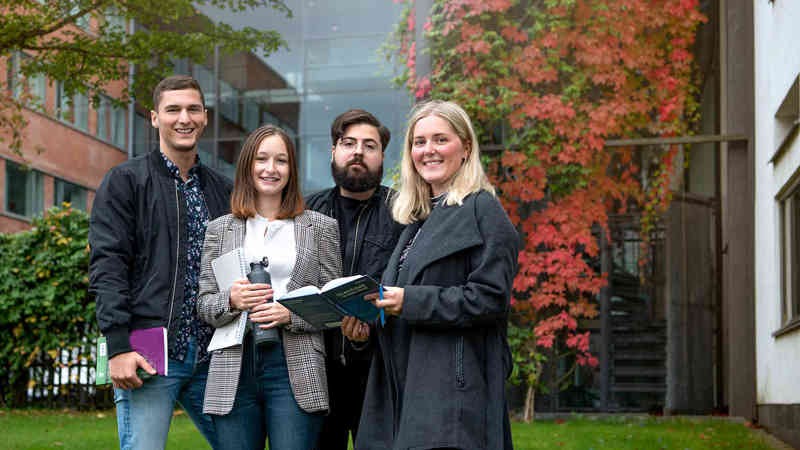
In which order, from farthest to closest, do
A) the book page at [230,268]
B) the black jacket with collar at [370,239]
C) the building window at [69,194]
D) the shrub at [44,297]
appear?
the building window at [69,194] → the shrub at [44,297] → the black jacket with collar at [370,239] → the book page at [230,268]

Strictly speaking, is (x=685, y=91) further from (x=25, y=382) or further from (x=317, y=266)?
(x=25, y=382)

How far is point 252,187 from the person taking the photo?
10.8 ft

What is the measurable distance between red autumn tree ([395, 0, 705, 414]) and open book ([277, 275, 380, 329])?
6142 mm

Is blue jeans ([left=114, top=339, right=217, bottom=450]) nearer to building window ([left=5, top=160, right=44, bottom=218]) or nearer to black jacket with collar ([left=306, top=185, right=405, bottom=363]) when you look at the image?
black jacket with collar ([left=306, top=185, right=405, bottom=363])

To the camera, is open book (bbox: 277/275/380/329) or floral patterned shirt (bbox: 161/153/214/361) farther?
floral patterned shirt (bbox: 161/153/214/361)

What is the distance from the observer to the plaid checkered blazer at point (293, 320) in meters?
3.09

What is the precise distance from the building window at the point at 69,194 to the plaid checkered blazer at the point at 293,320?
18475 mm

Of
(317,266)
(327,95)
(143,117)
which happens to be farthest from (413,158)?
(143,117)

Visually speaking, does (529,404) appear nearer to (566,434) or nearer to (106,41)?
(566,434)

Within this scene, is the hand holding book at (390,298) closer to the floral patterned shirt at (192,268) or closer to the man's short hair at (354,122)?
the floral patterned shirt at (192,268)

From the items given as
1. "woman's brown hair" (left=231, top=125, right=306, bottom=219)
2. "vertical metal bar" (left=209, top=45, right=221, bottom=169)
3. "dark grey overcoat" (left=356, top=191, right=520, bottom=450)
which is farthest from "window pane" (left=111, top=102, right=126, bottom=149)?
"dark grey overcoat" (left=356, top=191, right=520, bottom=450)

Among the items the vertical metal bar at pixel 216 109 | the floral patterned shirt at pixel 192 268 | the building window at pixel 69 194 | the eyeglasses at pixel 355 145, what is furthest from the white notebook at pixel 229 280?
the building window at pixel 69 194

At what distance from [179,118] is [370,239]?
0.90 m

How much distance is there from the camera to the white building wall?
6.75 metres
